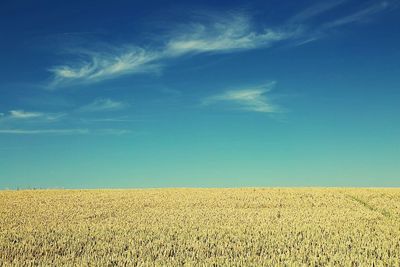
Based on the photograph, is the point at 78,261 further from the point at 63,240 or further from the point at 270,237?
the point at 270,237

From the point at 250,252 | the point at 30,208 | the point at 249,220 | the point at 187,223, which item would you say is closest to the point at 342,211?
A: the point at 249,220

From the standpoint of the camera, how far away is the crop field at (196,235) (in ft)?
38.3

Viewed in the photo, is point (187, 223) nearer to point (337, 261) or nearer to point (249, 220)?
Result: point (249, 220)

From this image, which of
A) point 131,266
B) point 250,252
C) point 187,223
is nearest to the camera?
point 131,266

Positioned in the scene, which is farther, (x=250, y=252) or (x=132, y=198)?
(x=132, y=198)

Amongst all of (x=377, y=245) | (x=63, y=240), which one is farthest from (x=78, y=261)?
(x=377, y=245)

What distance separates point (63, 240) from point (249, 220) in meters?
7.72

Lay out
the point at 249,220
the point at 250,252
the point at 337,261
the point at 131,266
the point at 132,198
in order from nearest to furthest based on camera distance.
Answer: the point at 131,266 → the point at 337,261 → the point at 250,252 → the point at 249,220 → the point at 132,198

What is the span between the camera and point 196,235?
49.5 feet

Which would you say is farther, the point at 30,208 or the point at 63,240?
the point at 30,208

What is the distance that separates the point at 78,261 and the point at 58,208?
13832 mm

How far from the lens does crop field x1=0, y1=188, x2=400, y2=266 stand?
1169 centimetres

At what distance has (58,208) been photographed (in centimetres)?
2431

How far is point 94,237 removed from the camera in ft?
49.1
